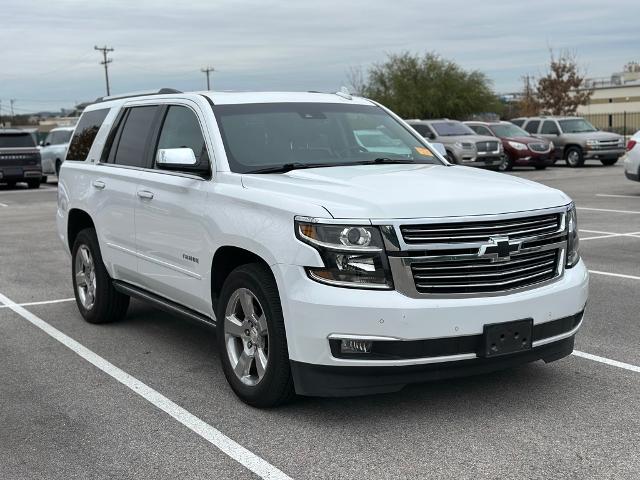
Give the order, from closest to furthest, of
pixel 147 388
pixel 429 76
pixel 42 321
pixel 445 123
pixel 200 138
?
pixel 147 388
pixel 200 138
pixel 42 321
pixel 445 123
pixel 429 76

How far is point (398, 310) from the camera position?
4223 mm

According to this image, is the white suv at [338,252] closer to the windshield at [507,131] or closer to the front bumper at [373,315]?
the front bumper at [373,315]

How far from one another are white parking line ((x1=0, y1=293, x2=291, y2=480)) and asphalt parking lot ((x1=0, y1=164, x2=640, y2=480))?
0.04 feet

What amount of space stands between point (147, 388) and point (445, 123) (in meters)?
23.8

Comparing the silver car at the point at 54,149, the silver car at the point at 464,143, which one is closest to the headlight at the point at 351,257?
the silver car at the point at 464,143

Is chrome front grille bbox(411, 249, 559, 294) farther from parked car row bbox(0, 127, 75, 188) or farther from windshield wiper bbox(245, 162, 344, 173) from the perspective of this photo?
parked car row bbox(0, 127, 75, 188)

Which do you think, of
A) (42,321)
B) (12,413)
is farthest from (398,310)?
(42,321)

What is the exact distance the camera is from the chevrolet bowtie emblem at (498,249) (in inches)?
173

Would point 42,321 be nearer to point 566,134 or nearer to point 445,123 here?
point 445,123

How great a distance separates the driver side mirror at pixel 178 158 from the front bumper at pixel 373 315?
123 centimetres

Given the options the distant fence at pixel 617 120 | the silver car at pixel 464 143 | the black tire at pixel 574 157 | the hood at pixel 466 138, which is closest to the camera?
the silver car at pixel 464 143

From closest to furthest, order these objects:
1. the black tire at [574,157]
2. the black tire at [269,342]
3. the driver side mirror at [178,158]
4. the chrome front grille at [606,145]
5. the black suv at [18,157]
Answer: the black tire at [269,342]
the driver side mirror at [178,158]
the black suv at [18,157]
the chrome front grille at [606,145]
the black tire at [574,157]

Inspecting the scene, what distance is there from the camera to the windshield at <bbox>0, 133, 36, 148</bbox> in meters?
26.5

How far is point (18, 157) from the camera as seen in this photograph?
87.1 feet
